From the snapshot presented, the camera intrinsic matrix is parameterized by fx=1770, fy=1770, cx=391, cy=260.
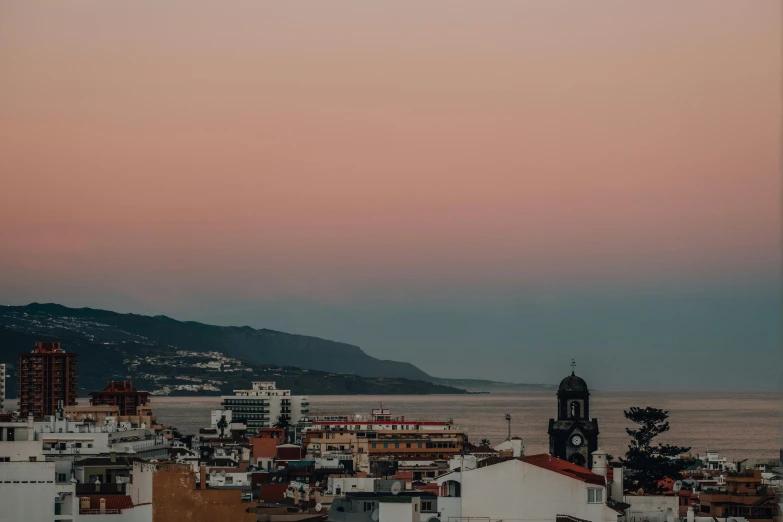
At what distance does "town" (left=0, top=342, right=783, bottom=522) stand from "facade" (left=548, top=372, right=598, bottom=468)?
5cm

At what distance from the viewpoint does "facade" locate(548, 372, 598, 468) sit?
200 feet

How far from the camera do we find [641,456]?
61625 mm

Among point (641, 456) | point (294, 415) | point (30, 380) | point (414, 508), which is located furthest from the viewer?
point (30, 380)

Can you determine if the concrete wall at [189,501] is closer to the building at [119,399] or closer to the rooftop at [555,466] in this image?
the rooftop at [555,466]

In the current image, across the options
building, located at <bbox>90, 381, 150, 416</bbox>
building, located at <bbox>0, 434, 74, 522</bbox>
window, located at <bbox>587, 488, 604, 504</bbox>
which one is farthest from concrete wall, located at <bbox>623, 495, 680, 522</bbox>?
building, located at <bbox>90, 381, 150, 416</bbox>

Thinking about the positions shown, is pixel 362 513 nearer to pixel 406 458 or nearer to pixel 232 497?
pixel 232 497

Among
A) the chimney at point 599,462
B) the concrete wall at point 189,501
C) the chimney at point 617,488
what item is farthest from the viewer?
the chimney at point 599,462

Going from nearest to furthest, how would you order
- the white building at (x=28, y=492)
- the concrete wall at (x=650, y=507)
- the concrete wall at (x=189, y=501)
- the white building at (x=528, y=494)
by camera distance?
the white building at (x=528, y=494) → the white building at (x=28, y=492) → the concrete wall at (x=189, y=501) → the concrete wall at (x=650, y=507)

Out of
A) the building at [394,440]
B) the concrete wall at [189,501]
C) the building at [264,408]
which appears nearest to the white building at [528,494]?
the concrete wall at [189,501]

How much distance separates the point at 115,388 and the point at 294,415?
62.0 feet

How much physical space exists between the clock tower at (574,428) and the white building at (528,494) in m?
29.1

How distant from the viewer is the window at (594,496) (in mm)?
30641

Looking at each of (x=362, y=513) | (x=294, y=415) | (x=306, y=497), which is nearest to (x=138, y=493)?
(x=362, y=513)

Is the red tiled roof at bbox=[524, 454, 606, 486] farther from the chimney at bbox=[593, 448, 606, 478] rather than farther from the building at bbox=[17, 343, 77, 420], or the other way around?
the building at bbox=[17, 343, 77, 420]
